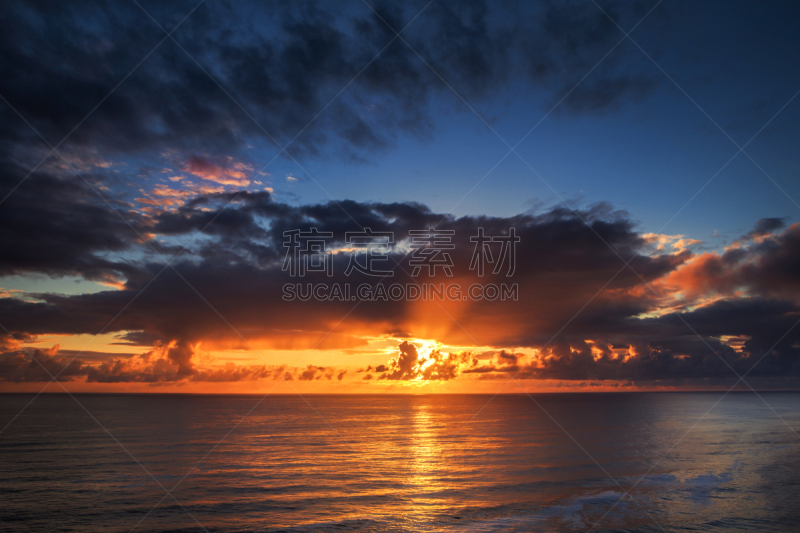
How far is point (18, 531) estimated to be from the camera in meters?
24.4

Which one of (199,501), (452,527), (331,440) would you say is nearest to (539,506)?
(452,527)

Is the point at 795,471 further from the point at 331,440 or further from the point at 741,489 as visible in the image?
the point at 331,440

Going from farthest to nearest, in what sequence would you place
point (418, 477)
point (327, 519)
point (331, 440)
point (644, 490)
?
point (331, 440), point (418, 477), point (644, 490), point (327, 519)

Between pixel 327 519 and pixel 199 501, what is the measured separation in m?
10.1

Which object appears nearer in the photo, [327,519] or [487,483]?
[327,519]

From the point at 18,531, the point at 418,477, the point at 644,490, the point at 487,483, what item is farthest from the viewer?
the point at 418,477

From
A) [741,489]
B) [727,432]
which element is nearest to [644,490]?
[741,489]

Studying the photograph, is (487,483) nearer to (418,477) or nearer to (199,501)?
(418,477)

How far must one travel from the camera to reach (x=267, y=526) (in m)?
25.2

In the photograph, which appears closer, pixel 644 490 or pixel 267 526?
pixel 267 526

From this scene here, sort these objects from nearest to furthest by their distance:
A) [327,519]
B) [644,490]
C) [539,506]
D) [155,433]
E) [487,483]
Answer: [327,519]
[539,506]
[644,490]
[487,483]
[155,433]

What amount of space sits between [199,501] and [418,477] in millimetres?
17462

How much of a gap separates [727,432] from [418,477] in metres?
68.6

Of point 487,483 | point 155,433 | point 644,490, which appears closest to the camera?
point 644,490
